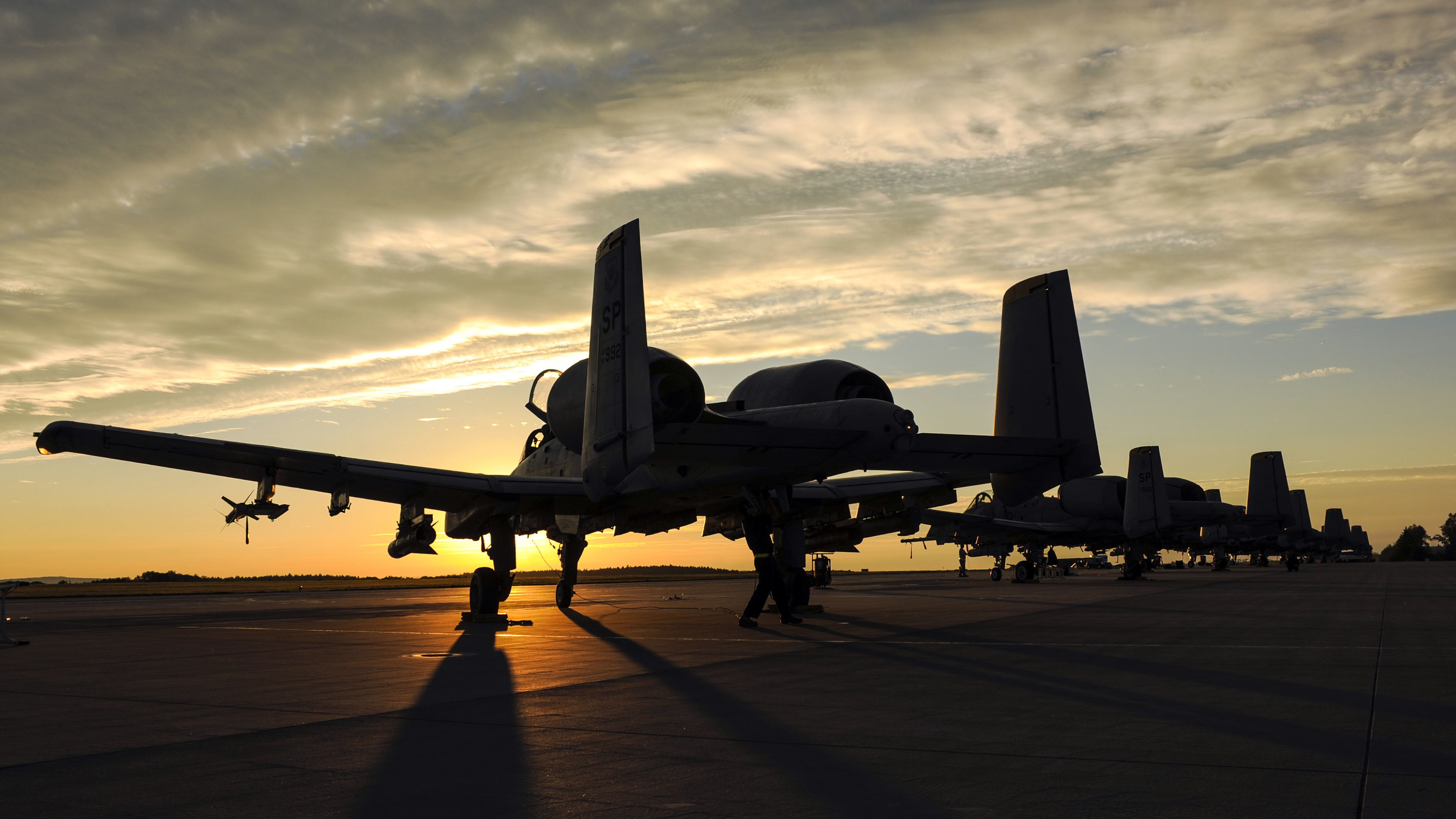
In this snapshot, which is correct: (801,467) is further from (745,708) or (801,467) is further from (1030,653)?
(745,708)

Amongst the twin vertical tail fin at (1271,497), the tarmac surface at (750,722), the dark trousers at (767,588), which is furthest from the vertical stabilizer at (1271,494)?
the dark trousers at (767,588)

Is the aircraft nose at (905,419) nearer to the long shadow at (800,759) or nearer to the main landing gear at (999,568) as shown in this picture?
the long shadow at (800,759)

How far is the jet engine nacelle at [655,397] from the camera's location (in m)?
14.2

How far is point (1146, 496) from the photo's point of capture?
46875mm

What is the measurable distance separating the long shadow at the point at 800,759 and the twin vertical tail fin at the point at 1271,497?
7111 centimetres

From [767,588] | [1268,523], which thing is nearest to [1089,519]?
[1268,523]

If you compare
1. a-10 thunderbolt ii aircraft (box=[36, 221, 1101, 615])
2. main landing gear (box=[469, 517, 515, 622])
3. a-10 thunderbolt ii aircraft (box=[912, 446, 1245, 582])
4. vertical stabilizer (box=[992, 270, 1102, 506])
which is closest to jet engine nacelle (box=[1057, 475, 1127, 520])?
a-10 thunderbolt ii aircraft (box=[912, 446, 1245, 582])

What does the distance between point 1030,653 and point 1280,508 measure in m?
67.8

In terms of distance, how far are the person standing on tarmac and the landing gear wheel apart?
5689mm

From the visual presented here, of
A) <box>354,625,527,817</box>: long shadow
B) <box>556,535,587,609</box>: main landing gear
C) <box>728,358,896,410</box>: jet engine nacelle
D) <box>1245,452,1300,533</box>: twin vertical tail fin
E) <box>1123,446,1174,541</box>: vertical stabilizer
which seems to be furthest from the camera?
<box>1245,452,1300,533</box>: twin vertical tail fin

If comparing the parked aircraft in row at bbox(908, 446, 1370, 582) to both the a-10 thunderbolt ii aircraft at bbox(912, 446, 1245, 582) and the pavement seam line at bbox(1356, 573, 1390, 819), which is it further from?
the pavement seam line at bbox(1356, 573, 1390, 819)

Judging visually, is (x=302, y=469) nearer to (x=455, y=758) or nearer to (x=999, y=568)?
(x=455, y=758)

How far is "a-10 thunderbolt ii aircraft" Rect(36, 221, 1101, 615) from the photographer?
1311 cm

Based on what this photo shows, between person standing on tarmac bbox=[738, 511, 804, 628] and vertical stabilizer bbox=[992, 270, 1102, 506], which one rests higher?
Result: vertical stabilizer bbox=[992, 270, 1102, 506]
